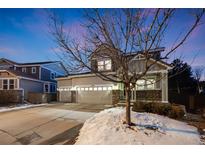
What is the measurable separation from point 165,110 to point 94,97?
13.1 feet

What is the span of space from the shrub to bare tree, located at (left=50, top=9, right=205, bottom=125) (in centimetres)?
186

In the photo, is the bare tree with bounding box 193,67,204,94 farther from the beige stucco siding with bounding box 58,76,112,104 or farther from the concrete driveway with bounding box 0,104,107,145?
the concrete driveway with bounding box 0,104,107,145

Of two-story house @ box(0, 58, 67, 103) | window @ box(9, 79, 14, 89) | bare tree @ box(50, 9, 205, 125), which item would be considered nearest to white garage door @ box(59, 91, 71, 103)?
two-story house @ box(0, 58, 67, 103)

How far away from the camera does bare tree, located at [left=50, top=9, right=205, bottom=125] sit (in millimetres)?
3701

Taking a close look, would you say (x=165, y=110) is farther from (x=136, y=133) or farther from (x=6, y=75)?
(x=6, y=75)

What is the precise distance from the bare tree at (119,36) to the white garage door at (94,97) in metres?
4.44

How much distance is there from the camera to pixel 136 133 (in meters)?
3.70

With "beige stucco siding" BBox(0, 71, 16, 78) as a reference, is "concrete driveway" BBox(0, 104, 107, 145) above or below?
below

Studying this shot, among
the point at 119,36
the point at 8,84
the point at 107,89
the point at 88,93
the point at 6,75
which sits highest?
the point at 119,36

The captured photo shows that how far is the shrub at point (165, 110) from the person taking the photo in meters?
5.34

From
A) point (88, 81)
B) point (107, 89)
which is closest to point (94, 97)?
point (107, 89)
